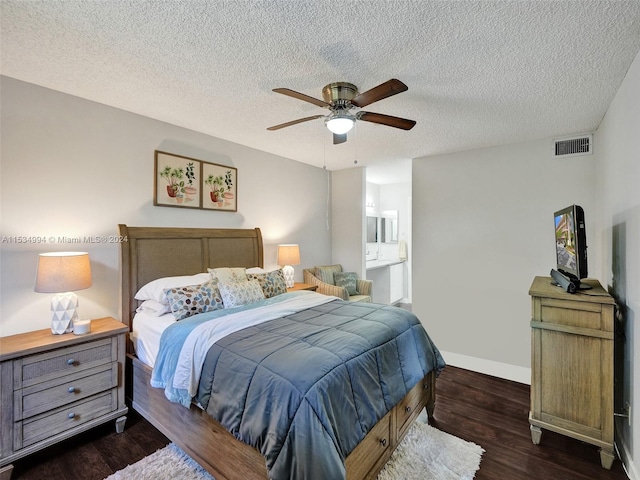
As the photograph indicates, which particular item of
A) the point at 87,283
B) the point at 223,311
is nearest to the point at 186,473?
Result: the point at 223,311

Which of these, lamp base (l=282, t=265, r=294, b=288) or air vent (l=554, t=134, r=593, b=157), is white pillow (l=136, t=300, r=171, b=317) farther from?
air vent (l=554, t=134, r=593, b=157)

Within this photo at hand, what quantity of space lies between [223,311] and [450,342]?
291 cm

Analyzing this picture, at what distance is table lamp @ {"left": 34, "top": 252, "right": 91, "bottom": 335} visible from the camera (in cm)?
205

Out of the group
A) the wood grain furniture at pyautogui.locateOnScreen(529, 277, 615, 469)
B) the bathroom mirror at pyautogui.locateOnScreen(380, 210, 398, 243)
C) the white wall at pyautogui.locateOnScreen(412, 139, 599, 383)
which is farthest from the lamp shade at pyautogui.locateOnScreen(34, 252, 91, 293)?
the bathroom mirror at pyautogui.locateOnScreen(380, 210, 398, 243)

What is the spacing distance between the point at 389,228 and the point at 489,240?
121 inches

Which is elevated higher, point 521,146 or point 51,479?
point 521,146

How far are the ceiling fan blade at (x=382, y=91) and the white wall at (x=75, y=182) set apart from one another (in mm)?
2087

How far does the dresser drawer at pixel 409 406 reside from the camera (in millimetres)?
2045

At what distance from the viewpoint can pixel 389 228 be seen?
6.58 metres

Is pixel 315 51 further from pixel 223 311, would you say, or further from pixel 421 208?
pixel 421 208

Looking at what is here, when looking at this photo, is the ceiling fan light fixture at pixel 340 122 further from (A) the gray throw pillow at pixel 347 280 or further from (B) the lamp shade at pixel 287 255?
(A) the gray throw pillow at pixel 347 280

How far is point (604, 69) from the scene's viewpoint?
6.33 ft

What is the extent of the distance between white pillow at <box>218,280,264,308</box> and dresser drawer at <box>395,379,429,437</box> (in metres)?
1.47

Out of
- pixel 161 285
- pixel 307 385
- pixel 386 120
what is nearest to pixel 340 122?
pixel 386 120
